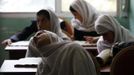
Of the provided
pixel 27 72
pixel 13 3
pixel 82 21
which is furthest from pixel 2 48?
pixel 27 72

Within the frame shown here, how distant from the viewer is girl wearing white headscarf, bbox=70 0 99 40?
13.8 feet

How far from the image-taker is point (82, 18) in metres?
4.27

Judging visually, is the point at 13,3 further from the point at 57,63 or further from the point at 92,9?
the point at 57,63

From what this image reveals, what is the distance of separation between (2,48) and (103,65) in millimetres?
2711

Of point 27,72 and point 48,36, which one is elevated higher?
point 48,36

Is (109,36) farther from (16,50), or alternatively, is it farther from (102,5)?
(102,5)

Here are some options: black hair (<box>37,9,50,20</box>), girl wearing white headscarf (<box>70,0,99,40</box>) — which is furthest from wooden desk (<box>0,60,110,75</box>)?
girl wearing white headscarf (<box>70,0,99,40</box>)

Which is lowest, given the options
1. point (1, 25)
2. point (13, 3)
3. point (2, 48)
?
point (2, 48)

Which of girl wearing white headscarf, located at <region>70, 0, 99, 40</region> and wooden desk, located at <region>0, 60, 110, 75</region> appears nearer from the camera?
wooden desk, located at <region>0, 60, 110, 75</region>

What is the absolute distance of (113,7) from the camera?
5047 mm

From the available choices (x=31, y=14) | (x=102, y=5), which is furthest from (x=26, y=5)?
(x=102, y=5)

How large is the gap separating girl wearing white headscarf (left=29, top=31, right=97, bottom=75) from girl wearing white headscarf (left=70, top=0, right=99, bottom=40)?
2.09 m

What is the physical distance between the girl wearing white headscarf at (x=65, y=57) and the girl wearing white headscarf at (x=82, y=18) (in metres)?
2.09

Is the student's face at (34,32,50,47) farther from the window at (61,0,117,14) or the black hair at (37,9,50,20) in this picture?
the window at (61,0,117,14)
